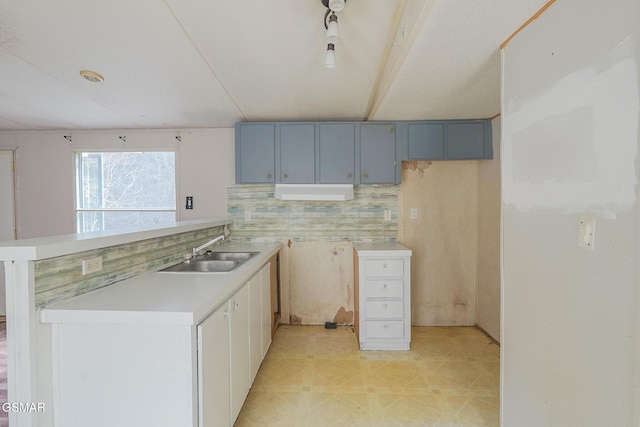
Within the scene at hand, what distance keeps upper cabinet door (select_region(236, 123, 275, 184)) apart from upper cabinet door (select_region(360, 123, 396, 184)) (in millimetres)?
963

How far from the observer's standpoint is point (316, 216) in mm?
3213

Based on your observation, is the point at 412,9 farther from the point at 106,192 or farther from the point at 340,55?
the point at 106,192

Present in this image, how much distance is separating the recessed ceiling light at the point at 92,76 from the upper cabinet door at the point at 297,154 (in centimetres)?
152

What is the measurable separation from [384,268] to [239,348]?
147 cm

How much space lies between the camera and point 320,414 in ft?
5.90

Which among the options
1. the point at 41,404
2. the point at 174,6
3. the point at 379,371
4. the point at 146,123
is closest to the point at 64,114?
the point at 146,123

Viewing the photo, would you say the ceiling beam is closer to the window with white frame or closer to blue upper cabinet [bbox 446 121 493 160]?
blue upper cabinet [bbox 446 121 493 160]

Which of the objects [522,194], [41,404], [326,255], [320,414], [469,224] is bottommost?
[320,414]

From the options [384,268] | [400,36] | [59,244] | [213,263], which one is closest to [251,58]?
[400,36]

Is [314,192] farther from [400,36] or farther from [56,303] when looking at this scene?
[56,303]

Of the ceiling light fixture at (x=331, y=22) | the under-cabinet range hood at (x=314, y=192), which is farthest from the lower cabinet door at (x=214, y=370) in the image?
the under-cabinet range hood at (x=314, y=192)

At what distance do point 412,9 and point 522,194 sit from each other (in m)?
1.05

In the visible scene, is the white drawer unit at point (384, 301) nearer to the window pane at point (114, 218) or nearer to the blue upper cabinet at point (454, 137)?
the blue upper cabinet at point (454, 137)

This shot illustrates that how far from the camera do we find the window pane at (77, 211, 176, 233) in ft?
11.0
